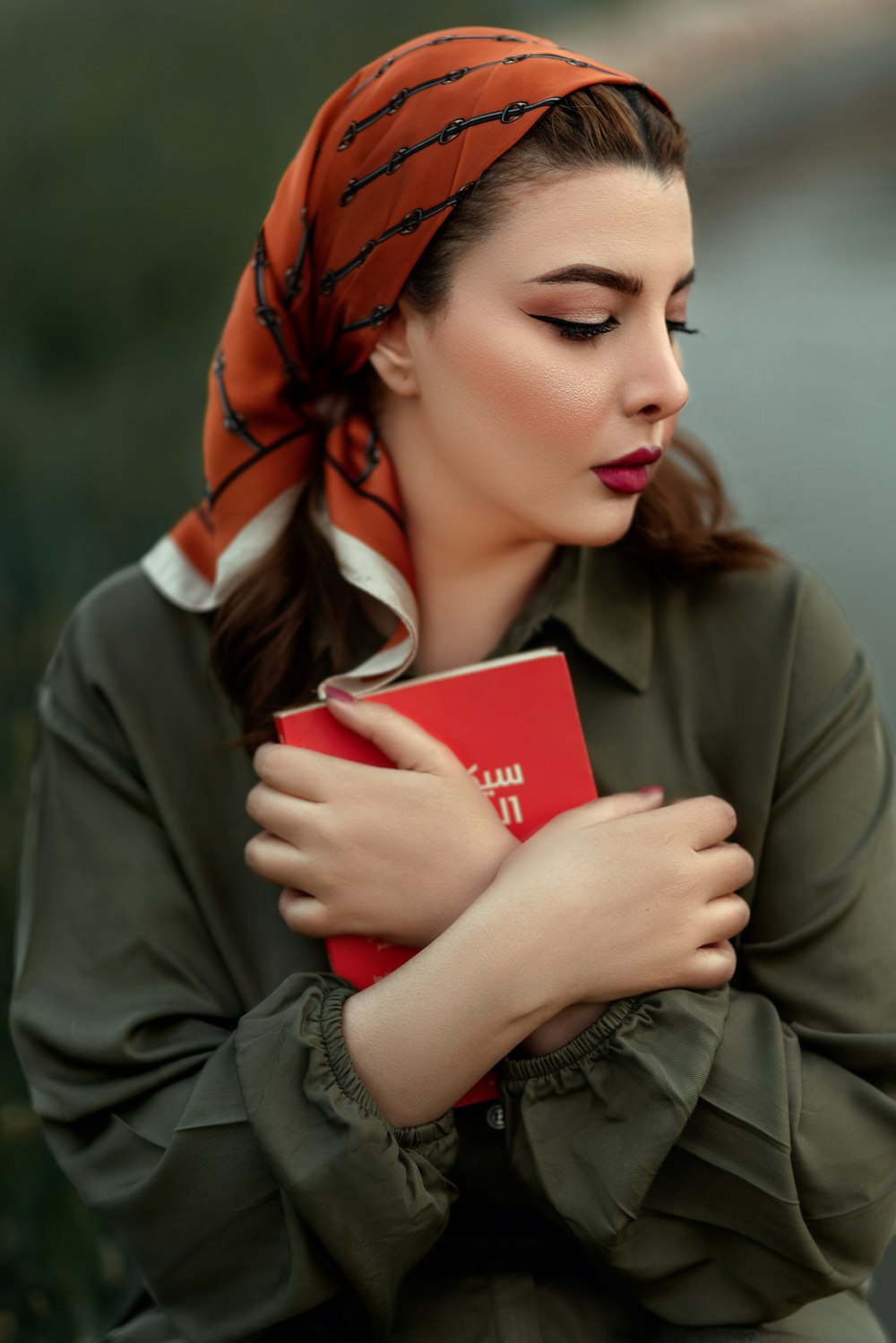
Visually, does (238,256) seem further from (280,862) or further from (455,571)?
(280,862)

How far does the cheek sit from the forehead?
0.07 metres

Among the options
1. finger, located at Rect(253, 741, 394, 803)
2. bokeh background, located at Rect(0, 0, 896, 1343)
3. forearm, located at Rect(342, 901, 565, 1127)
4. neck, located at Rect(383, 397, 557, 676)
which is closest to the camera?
forearm, located at Rect(342, 901, 565, 1127)

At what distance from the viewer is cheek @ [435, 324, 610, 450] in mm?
1234

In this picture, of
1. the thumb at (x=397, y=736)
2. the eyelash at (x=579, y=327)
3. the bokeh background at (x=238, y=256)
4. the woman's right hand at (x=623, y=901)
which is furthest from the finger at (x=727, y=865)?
the bokeh background at (x=238, y=256)

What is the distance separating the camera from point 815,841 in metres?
1.36

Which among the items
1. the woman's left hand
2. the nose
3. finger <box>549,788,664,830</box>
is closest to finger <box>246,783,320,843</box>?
the woman's left hand

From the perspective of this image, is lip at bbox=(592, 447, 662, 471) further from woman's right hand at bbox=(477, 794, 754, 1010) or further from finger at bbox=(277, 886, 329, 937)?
finger at bbox=(277, 886, 329, 937)

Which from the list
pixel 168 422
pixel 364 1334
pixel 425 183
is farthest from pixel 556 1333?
pixel 168 422

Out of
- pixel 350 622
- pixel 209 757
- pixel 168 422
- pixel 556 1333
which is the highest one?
pixel 168 422

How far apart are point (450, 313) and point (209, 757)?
0.54 metres

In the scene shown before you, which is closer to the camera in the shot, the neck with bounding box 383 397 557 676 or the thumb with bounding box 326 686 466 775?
the thumb with bounding box 326 686 466 775

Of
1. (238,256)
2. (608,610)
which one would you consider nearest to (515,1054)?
(608,610)

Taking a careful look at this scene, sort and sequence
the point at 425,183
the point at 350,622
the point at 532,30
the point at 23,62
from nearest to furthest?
the point at 425,183 < the point at 350,622 < the point at 23,62 < the point at 532,30

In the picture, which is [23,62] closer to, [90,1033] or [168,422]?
[168,422]
